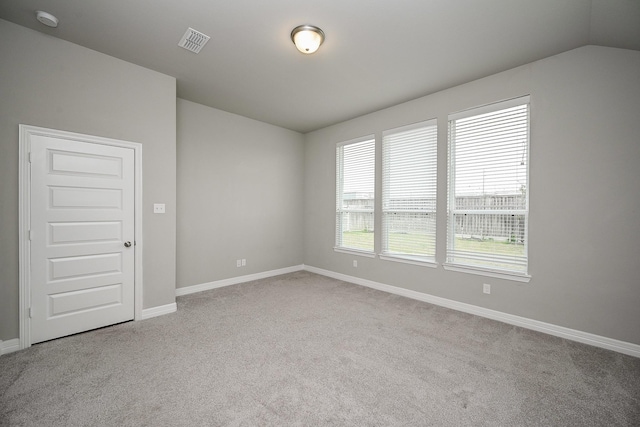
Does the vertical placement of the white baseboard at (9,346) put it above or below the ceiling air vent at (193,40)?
below

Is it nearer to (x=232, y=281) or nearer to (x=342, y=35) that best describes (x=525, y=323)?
(x=342, y=35)

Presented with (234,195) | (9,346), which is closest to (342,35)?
(234,195)

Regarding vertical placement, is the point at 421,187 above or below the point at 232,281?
above

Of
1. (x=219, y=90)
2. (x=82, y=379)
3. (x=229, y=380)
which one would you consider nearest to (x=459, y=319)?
(x=229, y=380)

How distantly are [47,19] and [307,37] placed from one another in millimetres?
2319

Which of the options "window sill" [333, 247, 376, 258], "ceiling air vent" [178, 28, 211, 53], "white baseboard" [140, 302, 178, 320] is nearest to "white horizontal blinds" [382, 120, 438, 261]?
"window sill" [333, 247, 376, 258]

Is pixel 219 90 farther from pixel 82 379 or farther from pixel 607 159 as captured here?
pixel 607 159

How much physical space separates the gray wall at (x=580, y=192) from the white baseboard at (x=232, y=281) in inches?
133

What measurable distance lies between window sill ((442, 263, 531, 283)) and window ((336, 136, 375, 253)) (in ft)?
4.66

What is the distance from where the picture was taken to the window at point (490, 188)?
10.4ft

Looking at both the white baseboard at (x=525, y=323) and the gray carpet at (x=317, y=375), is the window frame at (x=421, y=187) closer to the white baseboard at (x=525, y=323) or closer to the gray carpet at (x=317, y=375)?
the white baseboard at (x=525, y=323)

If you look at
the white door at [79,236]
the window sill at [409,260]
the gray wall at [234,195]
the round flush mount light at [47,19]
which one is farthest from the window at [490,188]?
the round flush mount light at [47,19]

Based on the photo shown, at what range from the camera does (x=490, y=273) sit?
11.1 ft

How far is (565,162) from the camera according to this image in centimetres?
287
